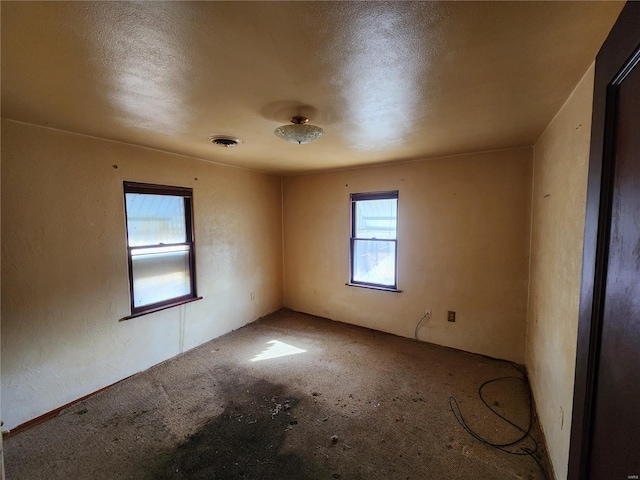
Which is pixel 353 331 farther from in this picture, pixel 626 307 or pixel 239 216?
pixel 626 307

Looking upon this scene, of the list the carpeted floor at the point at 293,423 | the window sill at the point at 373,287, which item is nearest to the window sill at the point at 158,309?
the carpeted floor at the point at 293,423

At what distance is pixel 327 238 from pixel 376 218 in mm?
818

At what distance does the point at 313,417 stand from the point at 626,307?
2120 millimetres

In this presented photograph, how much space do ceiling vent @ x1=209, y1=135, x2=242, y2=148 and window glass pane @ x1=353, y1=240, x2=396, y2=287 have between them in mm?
2167

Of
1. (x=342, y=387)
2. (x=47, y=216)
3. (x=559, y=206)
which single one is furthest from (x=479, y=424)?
(x=47, y=216)

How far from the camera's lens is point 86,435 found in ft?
6.72

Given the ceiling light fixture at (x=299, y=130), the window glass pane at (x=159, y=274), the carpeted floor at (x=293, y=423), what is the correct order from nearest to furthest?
the carpeted floor at (x=293, y=423)
the ceiling light fixture at (x=299, y=130)
the window glass pane at (x=159, y=274)

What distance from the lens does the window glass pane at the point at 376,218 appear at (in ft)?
12.1

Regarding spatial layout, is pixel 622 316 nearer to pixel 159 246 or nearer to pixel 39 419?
pixel 159 246

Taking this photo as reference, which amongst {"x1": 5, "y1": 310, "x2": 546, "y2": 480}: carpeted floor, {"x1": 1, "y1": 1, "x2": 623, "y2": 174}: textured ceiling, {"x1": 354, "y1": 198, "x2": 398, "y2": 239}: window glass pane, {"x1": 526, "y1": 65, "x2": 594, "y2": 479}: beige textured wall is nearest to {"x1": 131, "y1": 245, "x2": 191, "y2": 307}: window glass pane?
{"x1": 5, "y1": 310, "x2": 546, "y2": 480}: carpeted floor

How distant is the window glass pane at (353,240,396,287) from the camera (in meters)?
3.77

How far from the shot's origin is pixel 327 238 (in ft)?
13.9

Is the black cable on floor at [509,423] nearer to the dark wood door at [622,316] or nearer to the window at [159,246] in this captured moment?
the dark wood door at [622,316]

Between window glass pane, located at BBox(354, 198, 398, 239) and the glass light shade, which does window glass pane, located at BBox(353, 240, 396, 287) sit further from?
the glass light shade
